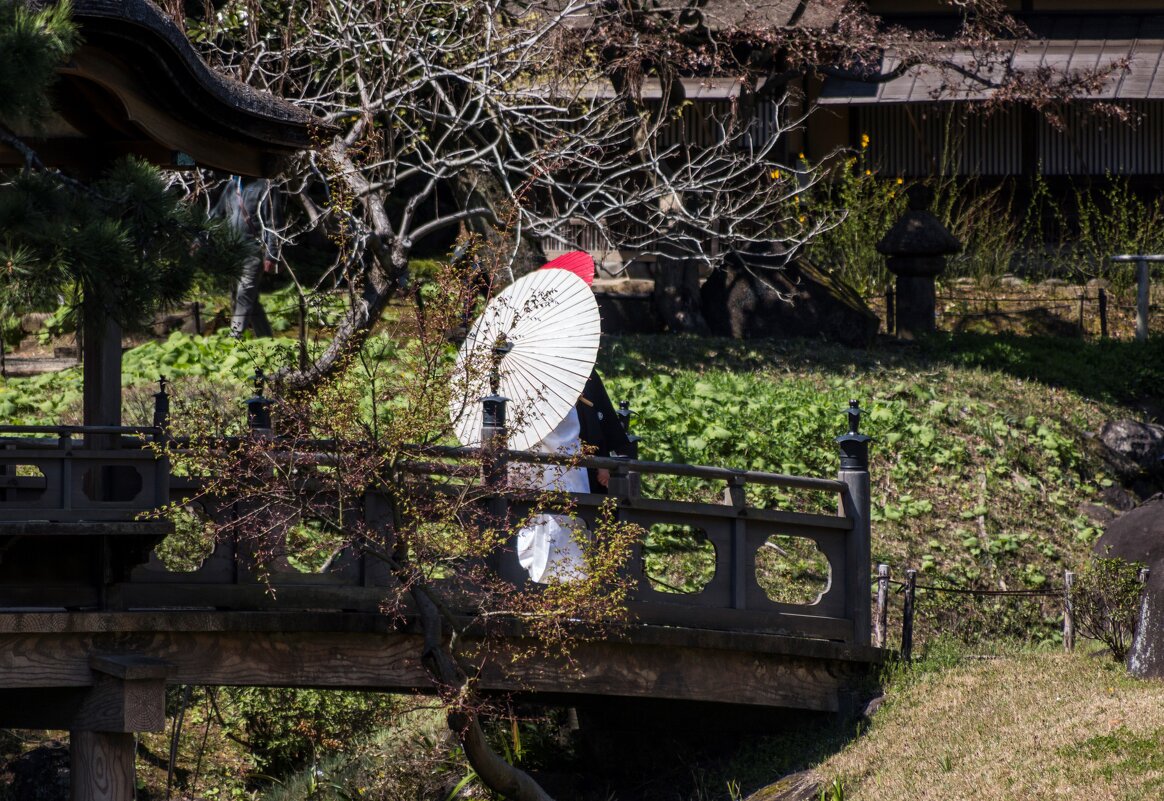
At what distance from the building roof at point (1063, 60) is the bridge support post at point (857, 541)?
36.8 feet

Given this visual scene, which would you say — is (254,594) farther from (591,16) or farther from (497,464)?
(591,16)

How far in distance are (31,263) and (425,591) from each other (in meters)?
2.66

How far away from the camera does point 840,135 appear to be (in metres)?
23.4

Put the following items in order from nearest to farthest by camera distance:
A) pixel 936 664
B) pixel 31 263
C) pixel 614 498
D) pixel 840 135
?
pixel 31 263, pixel 614 498, pixel 936 664, pixel 840 135

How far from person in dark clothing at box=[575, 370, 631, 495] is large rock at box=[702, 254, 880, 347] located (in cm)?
879

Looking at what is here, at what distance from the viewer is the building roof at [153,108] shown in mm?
7758

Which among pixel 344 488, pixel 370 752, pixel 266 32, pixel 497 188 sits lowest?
pixel 370 752

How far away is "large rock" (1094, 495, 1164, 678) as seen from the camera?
9.15 m

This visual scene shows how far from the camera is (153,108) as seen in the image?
8.33 meters

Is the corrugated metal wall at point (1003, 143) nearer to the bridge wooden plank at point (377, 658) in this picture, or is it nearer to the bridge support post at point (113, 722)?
the bridge wooden plank at point (377, 658)

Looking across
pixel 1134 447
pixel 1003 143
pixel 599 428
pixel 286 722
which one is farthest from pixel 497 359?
pixel 1003 143

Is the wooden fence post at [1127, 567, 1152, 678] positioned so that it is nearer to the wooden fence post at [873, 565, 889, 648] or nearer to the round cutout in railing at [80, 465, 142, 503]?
the wooden fence post at [873, 565, 889, 648]

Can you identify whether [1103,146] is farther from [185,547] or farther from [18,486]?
[18,486]

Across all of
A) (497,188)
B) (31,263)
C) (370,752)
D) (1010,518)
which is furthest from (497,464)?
(497,188)
